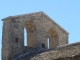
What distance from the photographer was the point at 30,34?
83.4ft

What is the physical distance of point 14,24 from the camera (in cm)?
2478

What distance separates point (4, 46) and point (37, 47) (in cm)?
203

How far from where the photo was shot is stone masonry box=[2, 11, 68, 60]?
24609mm

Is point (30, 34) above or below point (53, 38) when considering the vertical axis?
above

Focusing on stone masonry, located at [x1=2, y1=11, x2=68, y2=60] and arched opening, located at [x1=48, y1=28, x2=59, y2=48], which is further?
arched opening, located at [x1=48, y1=28, x2=59, y2=48]

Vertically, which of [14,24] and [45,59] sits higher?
[14,24]

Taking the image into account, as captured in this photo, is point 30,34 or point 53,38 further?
point 53,38

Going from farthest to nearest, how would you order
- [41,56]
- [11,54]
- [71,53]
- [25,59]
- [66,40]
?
[66,40] → [11,54] → [25,59] → [41,56] → [71,53]

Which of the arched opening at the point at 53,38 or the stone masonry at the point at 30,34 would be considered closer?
the stone masonry at the point at 30,34

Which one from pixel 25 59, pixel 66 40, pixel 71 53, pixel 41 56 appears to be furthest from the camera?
pixel 66 40

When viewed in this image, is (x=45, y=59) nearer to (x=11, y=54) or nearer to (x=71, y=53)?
(x=71, y=53)

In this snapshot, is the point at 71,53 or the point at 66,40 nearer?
the point at 71,53

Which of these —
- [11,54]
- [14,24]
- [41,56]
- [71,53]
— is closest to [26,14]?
[14,24]

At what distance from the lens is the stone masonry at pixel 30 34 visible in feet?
80.7
